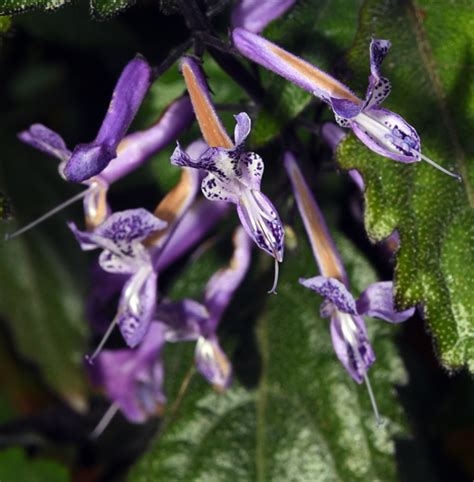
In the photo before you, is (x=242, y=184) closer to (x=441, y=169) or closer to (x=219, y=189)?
(x=219, y=189)

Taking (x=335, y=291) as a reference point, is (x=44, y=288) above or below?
below

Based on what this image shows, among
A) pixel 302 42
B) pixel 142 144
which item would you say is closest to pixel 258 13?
pixel 302 42

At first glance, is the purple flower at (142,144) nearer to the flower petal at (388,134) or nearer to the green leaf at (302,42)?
the green leaf at (302,42)

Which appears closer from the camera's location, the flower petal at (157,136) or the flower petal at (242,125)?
the flower petal at (242,125)

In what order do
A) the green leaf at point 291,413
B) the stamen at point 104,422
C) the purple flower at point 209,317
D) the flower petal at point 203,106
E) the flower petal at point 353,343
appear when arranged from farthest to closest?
the stamen at point 104,422 → the green leaf at point 291,413 → the purple flower at point 209,317 → the flower petal at point 353,343 → the flower petal at point 203,106

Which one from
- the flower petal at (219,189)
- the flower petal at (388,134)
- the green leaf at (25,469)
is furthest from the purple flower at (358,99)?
the green leaf at (25,469)

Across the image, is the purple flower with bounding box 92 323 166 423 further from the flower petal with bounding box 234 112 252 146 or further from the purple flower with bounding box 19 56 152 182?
the flower petal with bounding box 234 112 252 146

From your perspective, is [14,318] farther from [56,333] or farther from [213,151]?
[213,151]
